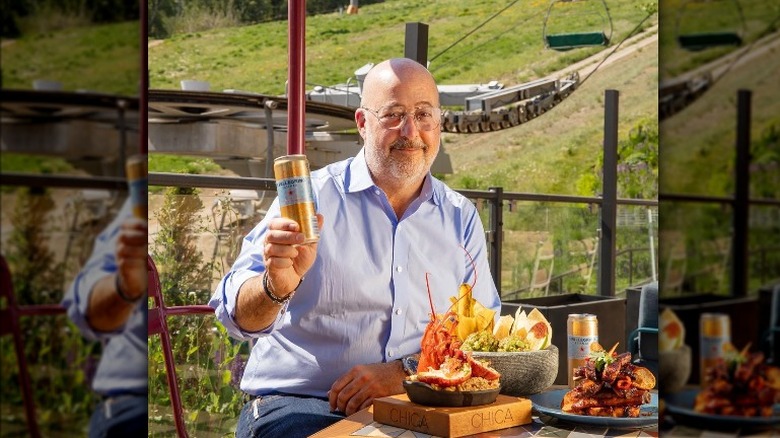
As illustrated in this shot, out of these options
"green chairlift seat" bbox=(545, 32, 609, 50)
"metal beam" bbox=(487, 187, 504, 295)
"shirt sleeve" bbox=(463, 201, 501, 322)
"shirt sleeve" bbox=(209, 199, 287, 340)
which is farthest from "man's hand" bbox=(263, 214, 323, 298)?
"green chairlift seat" bbox=(545, 32, 609, 50)

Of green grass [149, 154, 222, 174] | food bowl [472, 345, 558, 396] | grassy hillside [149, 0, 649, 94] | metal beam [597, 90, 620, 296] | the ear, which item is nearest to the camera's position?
food bowl [472, 345, 558, 396]

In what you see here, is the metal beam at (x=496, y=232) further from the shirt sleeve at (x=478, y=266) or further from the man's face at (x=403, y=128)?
the man's face at (x=403, y=128)

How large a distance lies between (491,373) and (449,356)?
0.32 ft

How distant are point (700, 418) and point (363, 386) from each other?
1600mm

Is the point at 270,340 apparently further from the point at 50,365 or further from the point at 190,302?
the point at 50,365

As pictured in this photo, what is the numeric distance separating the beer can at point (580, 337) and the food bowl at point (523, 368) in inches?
4.0

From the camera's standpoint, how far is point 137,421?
65 cm

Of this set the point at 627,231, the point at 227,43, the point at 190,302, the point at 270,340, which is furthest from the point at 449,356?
the point at 227,43

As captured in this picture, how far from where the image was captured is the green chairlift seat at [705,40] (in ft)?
1.96

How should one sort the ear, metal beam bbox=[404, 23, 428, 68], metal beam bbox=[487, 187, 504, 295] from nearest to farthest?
the ear < metal beam bbox=[404, 23, 428, 68] < metal beam bbox=[487, 187, 504, 295]

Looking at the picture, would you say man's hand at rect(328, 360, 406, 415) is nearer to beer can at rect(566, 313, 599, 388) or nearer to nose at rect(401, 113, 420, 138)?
beer can at rect(566, 313, 599, 388)

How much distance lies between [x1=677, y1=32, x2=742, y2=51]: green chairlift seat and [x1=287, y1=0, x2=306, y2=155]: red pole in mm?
1462

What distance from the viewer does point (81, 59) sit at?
623 mm

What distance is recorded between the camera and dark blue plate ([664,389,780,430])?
0.59 m
